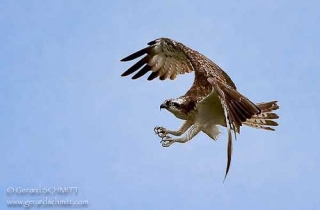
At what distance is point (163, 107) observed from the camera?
57.5 feet

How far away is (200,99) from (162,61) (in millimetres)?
3154

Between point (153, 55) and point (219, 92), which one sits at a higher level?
point (153, 55)

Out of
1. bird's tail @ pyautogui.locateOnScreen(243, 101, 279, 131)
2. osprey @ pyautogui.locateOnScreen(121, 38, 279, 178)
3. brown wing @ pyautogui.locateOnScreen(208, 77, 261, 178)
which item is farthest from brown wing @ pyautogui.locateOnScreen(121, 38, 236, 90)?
brown wing @ pyautogui.locateOnScreen(208, 77, 261, 178)

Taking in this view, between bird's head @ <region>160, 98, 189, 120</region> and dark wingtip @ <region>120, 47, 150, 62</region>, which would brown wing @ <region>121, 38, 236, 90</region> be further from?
bird's head @ <region>160, 98, 189, 120</region>

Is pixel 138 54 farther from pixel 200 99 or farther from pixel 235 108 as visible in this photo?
pixel 235 108

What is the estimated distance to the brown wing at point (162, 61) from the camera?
20266 mm

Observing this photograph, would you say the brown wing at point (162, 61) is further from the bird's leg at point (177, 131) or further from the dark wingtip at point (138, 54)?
the bird's leg at point (177, 131)

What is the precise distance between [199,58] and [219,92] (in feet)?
9.03

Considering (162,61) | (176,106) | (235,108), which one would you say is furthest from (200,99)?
(162,61)

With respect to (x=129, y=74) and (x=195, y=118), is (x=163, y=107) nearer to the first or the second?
(x=195, y=118)

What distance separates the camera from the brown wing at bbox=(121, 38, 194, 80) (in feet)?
66.5

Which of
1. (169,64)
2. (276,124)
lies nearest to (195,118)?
(276,124)

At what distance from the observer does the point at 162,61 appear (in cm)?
2042

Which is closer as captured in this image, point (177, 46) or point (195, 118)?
point (195, 118)
